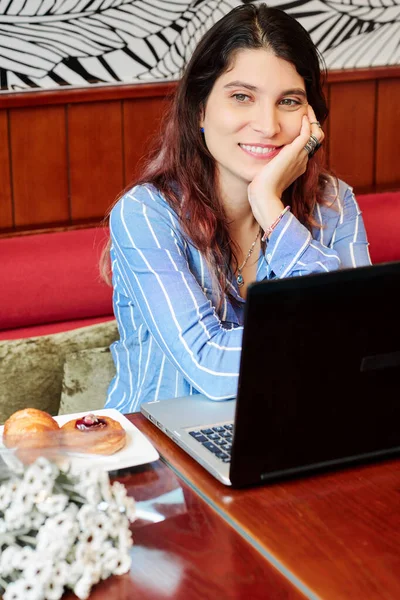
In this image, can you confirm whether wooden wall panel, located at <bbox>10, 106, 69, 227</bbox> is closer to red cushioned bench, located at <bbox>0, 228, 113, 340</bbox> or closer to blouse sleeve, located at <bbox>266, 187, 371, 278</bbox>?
red cushioned bench, located at <bbox>0, 228, 113, 340</bbox>

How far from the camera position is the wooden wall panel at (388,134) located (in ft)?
9.76

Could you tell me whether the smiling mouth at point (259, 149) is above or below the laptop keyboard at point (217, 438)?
above

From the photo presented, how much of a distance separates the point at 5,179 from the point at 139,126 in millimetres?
430

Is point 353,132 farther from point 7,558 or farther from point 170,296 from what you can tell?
point 7,558

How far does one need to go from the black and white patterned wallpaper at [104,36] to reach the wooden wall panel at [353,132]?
19 cm

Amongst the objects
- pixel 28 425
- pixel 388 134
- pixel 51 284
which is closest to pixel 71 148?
pixel 51 284

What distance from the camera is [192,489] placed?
1.21 meters

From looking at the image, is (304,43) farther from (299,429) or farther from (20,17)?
(299,429)

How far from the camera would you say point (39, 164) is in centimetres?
248

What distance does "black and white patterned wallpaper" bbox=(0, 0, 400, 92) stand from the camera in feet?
7.76

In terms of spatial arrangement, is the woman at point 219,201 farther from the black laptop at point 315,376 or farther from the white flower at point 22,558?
the white flower at point 22,558

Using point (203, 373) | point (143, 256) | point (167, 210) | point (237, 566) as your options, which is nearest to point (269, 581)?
point (237, 566)

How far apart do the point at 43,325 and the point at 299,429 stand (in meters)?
1.25

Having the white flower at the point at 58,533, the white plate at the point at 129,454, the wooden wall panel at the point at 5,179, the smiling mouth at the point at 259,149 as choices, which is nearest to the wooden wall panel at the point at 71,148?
the wooden wall panel at the point at 5,179
